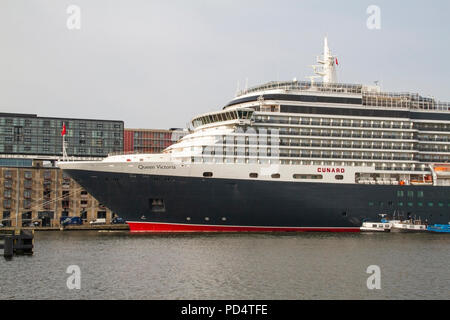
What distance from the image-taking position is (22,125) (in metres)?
99.6

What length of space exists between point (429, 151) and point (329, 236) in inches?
639

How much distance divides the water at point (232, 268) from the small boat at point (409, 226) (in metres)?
5.95

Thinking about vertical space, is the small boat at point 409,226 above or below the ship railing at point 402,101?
below

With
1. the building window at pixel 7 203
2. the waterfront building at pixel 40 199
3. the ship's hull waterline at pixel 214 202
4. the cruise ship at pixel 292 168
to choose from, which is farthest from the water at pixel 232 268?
the building window at pixel 7 203

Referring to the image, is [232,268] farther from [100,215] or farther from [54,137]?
[54,137]

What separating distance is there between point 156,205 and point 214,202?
4.95m

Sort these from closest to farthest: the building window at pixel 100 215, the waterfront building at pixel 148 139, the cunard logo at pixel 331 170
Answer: the cunard logo at pixel 331 170
the building window at pixel 100 215
the waterfront building at pixel 148 139

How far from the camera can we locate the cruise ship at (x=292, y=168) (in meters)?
48.3

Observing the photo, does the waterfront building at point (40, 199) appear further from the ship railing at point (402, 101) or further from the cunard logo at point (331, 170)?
the ship railing at point (402, 101)

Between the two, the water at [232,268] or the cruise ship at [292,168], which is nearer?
the water at [232,268]

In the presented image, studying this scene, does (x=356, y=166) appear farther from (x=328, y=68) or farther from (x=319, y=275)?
(x=319, y=275)
